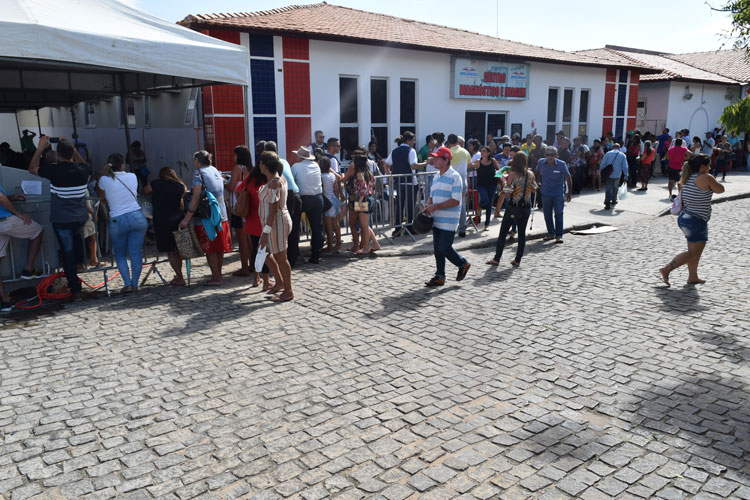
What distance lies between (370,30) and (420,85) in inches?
80.1

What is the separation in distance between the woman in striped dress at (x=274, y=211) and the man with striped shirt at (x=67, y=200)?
89.7 inches

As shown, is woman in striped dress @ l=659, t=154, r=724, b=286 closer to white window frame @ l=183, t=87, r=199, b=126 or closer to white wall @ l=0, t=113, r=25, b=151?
white window frame @ l=183, t=87, r=199, b=126

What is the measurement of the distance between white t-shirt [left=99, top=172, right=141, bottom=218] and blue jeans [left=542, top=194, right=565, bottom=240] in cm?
706

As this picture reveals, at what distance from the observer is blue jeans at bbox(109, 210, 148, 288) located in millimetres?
7414

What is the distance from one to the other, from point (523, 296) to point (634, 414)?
3.20m

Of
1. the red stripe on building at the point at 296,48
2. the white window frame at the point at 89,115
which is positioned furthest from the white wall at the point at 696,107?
the white window frame at the point at 89,115

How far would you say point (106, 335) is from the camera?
6.13m

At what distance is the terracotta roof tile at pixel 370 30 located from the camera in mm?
12734

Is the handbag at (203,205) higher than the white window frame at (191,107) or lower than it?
lower

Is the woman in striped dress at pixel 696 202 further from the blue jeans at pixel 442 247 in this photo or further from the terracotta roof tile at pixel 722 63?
the terracotta roof tile at pixel 722 63

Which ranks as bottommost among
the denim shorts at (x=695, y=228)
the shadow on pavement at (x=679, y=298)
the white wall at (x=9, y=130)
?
the shadow on pavement at (x=679, y=298)

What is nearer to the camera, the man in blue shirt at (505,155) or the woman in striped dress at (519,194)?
the woman in striped dress at (519,194)

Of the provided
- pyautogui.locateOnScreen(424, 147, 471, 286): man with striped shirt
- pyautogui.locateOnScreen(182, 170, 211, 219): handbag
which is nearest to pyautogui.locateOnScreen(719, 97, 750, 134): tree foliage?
pyautogui.locateOnScreen(424, 147, 471, 286): man with striped shirt

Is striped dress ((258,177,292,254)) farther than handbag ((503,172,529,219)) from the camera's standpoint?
No
